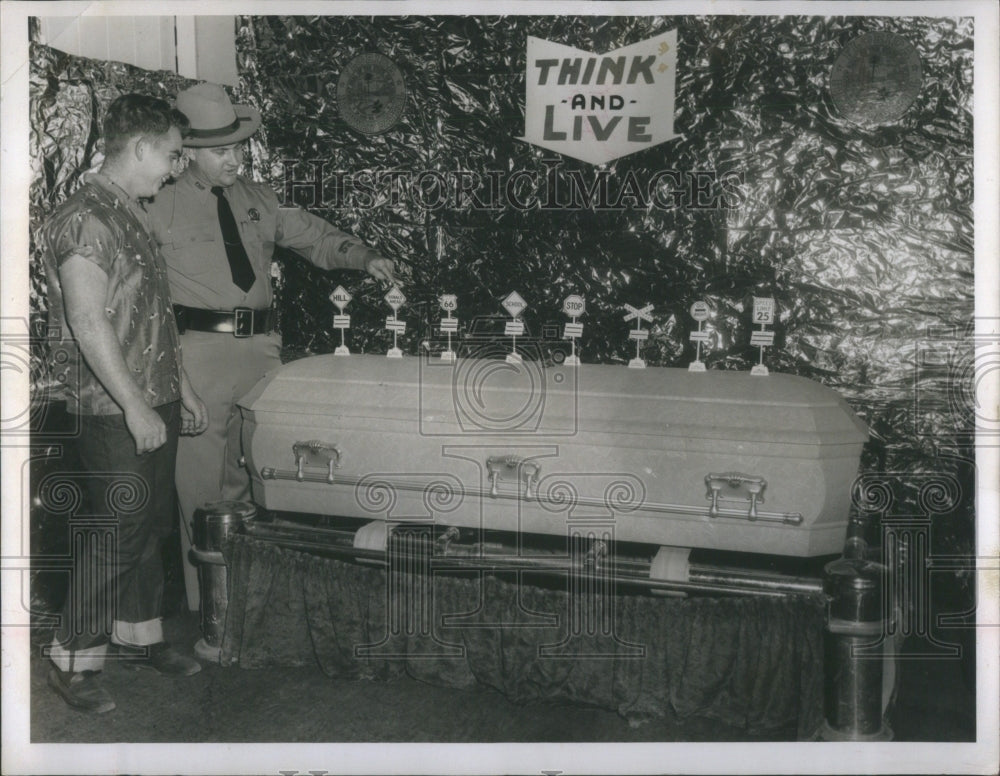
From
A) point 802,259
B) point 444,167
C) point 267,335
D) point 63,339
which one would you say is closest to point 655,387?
point 802,259

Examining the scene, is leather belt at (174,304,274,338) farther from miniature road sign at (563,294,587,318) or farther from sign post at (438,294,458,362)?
miniature road sign at (563,294,587,318)

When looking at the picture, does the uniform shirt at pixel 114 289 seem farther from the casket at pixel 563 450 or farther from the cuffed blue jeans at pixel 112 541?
the casket at pixel 563 450

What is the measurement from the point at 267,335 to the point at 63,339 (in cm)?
71

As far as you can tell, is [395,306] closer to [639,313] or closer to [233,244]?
[233,244]

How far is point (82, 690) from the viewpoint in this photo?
234 cm

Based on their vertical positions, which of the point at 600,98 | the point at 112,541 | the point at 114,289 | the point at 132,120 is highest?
the point at 600,98

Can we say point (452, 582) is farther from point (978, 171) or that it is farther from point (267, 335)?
point (978, 171)

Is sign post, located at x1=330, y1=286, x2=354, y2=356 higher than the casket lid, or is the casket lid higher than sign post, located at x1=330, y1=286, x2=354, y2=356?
sign post, located at x1=330, y1=286, x2=354, y2=356

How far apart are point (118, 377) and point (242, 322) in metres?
0.64

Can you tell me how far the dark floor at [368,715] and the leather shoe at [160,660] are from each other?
0.03m

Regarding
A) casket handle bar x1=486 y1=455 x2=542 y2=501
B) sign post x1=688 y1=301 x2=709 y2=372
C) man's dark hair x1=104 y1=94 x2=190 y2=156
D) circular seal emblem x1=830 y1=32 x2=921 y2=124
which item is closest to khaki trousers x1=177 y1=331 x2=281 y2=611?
man's dark hair x1=104 y1=94 x2=190 y2=156

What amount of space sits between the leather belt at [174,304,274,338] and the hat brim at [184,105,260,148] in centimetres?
49

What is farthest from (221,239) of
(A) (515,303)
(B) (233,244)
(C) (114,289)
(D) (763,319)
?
(D) (763,319)

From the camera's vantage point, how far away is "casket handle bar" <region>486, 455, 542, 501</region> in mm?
2307
